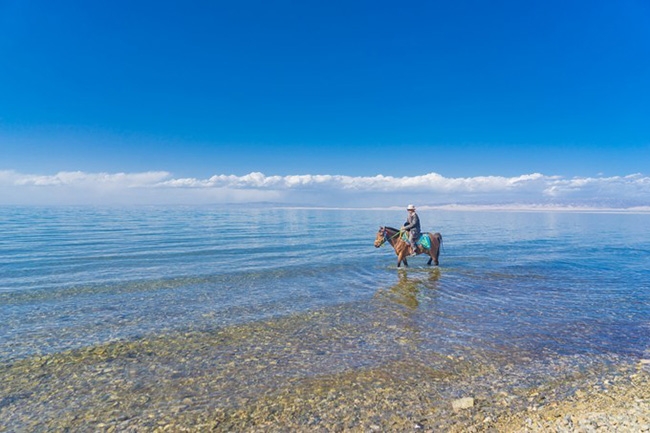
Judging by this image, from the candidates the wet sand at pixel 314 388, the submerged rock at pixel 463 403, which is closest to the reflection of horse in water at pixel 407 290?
the wet sand at pixel 314 388

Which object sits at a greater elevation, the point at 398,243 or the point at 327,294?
the point at 398,243

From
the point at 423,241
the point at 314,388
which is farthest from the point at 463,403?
the point at 423,241

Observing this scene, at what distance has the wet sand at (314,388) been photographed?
6145 mm

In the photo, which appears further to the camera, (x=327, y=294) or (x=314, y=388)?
(x=327, y=294)

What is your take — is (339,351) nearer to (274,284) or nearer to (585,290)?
(274,284)

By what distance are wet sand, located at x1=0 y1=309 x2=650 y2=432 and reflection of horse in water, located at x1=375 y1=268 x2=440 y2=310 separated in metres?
4.14

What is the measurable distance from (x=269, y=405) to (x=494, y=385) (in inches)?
177

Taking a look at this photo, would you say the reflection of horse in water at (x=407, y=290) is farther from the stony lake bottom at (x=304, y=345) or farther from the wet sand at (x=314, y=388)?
the wet sand at (x=314, y=388)

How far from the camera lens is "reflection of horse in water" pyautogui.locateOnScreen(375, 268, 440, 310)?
14328 millimetres

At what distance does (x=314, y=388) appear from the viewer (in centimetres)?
737

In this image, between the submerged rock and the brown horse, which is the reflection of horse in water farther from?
the submerged rock

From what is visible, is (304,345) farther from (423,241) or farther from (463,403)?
(423,241)

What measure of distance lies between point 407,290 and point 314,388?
32.1ft

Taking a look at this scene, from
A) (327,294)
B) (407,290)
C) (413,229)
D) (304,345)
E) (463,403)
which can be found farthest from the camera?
(413,229)
